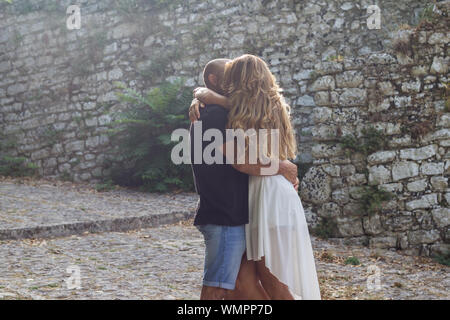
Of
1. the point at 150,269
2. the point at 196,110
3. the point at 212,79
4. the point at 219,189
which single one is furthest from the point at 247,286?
the point at 150,269

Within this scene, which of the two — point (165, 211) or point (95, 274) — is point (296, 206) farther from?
point (165, 211)

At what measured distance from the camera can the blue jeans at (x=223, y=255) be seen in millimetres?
2535

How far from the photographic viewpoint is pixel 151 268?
4.27m

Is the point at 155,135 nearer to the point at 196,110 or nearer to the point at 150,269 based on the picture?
the point at 150,269

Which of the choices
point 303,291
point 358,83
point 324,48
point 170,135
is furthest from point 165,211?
point 303,291

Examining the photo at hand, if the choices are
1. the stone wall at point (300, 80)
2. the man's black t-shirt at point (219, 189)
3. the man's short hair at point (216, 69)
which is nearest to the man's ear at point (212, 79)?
the man's short hair at point (216, 69)

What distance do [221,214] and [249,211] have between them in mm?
174

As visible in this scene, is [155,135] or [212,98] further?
[155,135]

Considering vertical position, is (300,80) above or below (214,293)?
above

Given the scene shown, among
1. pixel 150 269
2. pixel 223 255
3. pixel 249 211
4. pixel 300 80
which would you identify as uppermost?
pixel 300 80

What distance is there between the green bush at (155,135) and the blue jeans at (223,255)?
5.12m

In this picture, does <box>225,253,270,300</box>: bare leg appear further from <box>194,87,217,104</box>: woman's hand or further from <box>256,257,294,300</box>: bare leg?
<box>194,87,217,104</box>: woman's hand

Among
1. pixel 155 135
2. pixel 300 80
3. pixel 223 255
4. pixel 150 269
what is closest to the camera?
pixel 223 255

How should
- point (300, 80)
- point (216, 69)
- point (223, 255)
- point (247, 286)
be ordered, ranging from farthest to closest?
point (300, 80) < point (216, 69) < point (247, 286) < point (223, 255)
